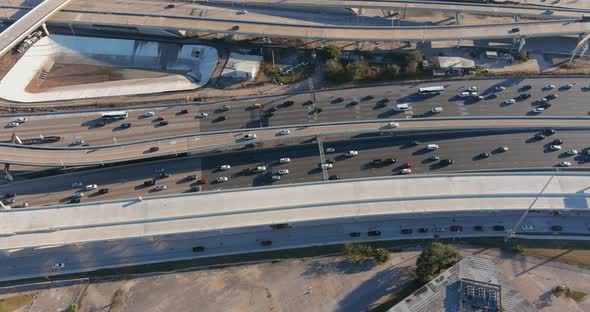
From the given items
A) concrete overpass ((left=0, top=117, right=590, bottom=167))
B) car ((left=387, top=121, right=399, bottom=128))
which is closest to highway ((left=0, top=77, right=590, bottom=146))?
concrete overpass ((left=0, top=117, right=590, bottom=167))

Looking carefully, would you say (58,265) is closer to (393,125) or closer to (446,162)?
(393,125)

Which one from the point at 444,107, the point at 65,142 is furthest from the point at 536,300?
the point at 65,142

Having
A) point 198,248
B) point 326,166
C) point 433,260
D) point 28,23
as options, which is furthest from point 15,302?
point 28,23

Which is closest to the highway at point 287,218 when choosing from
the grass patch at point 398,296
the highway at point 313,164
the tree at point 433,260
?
the highway at point 313,164

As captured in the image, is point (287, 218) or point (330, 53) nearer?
point (287, 218)

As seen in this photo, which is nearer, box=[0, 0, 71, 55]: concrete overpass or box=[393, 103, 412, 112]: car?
box=[393, 103, 412, 112]: car

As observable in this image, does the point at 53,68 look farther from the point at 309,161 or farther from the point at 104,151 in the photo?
the point at 309,161

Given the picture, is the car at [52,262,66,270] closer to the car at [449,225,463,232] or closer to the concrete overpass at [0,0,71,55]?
the concrete overpass at [0,0,71,55]

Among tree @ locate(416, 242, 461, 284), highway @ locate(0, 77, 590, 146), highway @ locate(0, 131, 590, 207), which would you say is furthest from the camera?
highway @ locate(0, 77, 590, 146)
